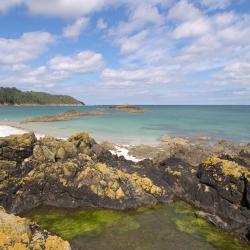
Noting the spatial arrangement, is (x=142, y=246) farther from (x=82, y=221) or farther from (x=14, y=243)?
(x=14, y=243)

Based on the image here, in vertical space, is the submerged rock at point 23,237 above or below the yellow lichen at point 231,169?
below

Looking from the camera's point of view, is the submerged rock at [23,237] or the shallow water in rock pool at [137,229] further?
the shallow water in rock pool at [137,229]

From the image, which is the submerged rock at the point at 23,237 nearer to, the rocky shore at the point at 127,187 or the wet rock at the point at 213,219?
the rocky shore at the point at 127,187

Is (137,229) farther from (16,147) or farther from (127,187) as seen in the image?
(16,147)

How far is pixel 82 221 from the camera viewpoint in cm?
1488

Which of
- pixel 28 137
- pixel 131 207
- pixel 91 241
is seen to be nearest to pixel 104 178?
pixel 131 207

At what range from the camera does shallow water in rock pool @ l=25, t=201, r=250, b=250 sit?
496 inches

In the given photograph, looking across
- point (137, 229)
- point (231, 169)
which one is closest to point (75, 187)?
point (137, 229)

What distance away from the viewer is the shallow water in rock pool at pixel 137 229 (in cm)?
1259

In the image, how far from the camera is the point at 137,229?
13.8 meters

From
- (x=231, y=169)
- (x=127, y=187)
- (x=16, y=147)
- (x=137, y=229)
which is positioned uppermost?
(x=16, y=147)

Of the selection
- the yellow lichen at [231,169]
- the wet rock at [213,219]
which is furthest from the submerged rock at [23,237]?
the yellow lichen at [231,169]

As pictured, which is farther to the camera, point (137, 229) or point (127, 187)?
point (127, 187)

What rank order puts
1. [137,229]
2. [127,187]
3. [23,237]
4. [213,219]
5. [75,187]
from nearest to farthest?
[23,237] → [137,229] → [213,219] → [75,187] → [127,187]
